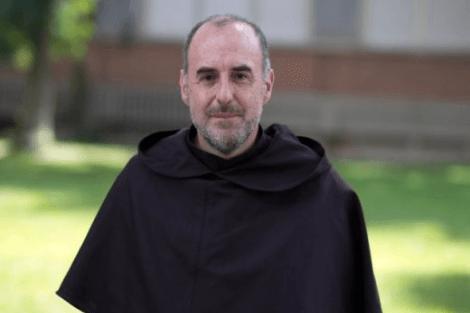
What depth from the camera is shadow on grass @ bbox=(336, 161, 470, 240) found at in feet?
41.4

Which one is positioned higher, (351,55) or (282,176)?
(282,176)

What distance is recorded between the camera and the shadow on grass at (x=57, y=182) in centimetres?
1307

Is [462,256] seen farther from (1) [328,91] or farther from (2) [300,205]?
(1) [328,91]

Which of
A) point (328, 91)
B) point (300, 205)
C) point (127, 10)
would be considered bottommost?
point (328, 91)

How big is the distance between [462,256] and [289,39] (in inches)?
494

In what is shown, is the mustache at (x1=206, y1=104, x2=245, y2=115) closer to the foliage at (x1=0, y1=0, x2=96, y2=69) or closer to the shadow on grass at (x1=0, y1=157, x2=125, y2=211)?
the shadow on grass at (x1=0, y1=157, x2=125, y2=211)

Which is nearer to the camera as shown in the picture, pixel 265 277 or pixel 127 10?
pixel 265 277

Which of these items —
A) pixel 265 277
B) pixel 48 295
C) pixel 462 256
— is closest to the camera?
pixel 265 277

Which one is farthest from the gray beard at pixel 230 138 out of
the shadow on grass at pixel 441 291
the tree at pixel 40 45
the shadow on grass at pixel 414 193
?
the tree at pixel 40 45

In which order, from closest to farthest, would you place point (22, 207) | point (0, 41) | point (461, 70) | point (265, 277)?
point (265, 277) → point (22, 207) → point (0, 41) → point (461, 70)

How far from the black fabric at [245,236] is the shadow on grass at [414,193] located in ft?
26.2

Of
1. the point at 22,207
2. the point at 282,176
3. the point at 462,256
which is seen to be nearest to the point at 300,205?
the point at 282,176

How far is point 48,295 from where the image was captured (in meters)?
8.01

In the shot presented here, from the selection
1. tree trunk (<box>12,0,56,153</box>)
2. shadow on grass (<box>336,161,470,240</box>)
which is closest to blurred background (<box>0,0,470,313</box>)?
tree trunk (<box>12,0,56,153</box>)
